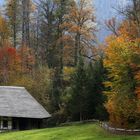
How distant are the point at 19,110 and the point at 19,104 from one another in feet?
5.95

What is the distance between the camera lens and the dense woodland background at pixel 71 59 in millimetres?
48656

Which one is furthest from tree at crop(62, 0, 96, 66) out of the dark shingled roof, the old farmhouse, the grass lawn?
the grass lawn

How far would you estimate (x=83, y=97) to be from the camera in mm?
64062

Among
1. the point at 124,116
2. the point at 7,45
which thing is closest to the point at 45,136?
the point at 124,116

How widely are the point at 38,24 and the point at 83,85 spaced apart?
1160 inches

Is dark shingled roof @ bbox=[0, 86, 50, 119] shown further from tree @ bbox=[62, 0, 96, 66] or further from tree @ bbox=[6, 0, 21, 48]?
tree @ bbox=[6, 0, 21, 48]

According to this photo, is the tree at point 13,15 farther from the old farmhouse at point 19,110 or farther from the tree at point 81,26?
the old farmhouse at point 19,110

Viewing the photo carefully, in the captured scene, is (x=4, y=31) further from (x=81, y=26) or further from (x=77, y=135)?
(x=77, y=135)

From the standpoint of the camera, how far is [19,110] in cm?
6650

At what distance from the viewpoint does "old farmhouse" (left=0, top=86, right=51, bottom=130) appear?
65.6 metres

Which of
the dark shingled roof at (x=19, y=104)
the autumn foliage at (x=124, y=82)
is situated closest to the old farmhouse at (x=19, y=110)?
the dark shingled roof at (x=19, y=104)

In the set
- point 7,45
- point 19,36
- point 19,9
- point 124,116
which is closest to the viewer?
point 124,116

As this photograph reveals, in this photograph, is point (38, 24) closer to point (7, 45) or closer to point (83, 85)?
point (7, 45)

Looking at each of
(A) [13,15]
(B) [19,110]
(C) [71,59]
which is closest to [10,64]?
(C) [71,59]
